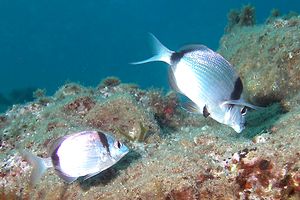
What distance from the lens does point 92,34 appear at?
261 feet

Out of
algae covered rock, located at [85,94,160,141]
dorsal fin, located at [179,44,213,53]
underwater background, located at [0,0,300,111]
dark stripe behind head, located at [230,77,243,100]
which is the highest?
underwater background, located at [0,0,300,111]

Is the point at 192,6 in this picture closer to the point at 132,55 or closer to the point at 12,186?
the point at 132,55

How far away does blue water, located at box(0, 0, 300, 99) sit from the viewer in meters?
69.1

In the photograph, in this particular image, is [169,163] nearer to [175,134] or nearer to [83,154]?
[83,154]

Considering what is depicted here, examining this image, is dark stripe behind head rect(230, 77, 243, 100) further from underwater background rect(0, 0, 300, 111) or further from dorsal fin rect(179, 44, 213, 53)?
underwater background rect(0, 0, 300, 111)

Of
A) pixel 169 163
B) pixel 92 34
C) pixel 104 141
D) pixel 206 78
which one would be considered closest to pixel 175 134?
pixel 169 163

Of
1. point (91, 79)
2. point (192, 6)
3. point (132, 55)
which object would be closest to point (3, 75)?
point (91, 79)

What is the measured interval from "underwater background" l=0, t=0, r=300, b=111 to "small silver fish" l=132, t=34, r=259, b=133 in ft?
191

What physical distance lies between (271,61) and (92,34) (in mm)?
76516

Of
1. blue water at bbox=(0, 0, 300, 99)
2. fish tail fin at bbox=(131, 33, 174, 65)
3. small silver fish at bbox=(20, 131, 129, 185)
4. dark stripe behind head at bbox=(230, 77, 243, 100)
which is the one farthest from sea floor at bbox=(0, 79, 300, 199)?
blue water at bbox=(0, 0, 300, 99)

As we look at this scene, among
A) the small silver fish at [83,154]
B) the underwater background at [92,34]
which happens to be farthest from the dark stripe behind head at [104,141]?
the underwater background at [92,34]

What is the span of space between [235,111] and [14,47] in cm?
7300

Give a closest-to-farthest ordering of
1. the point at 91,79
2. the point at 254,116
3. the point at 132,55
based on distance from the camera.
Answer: the point at 254,116, the point at 91,79, the point at 132,55

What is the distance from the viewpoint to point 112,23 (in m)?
83.9
